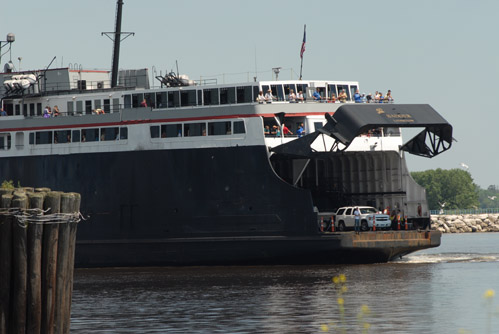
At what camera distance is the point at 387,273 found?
37.4m

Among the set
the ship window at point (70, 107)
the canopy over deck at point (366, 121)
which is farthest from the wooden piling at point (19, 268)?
the ship window at point (70, 107)

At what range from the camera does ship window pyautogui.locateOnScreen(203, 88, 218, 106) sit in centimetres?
4294

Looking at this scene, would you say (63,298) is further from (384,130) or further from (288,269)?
(384,130)

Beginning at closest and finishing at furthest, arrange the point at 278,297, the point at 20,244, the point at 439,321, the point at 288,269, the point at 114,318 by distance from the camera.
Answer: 1. the point at 20,244
2. the point at 439,321
3. the point at 114,318
4. the point at 278,297
5. the point at 288,269

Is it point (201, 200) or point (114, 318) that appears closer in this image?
point (114, 318)

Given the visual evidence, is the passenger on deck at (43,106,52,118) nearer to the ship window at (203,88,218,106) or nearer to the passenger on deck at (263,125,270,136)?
the ship window at (203,88,218,106)

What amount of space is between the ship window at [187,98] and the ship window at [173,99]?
7.4 inches

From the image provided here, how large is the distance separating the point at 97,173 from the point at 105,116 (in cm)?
263

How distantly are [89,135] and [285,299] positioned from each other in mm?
18438

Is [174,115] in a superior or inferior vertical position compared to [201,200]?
superior

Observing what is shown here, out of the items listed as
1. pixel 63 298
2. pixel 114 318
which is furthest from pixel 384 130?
pixel 63 298

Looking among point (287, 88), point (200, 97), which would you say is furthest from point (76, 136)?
point (287, 88)

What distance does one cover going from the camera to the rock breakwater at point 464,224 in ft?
377

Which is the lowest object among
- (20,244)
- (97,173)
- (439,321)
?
(439,321)
